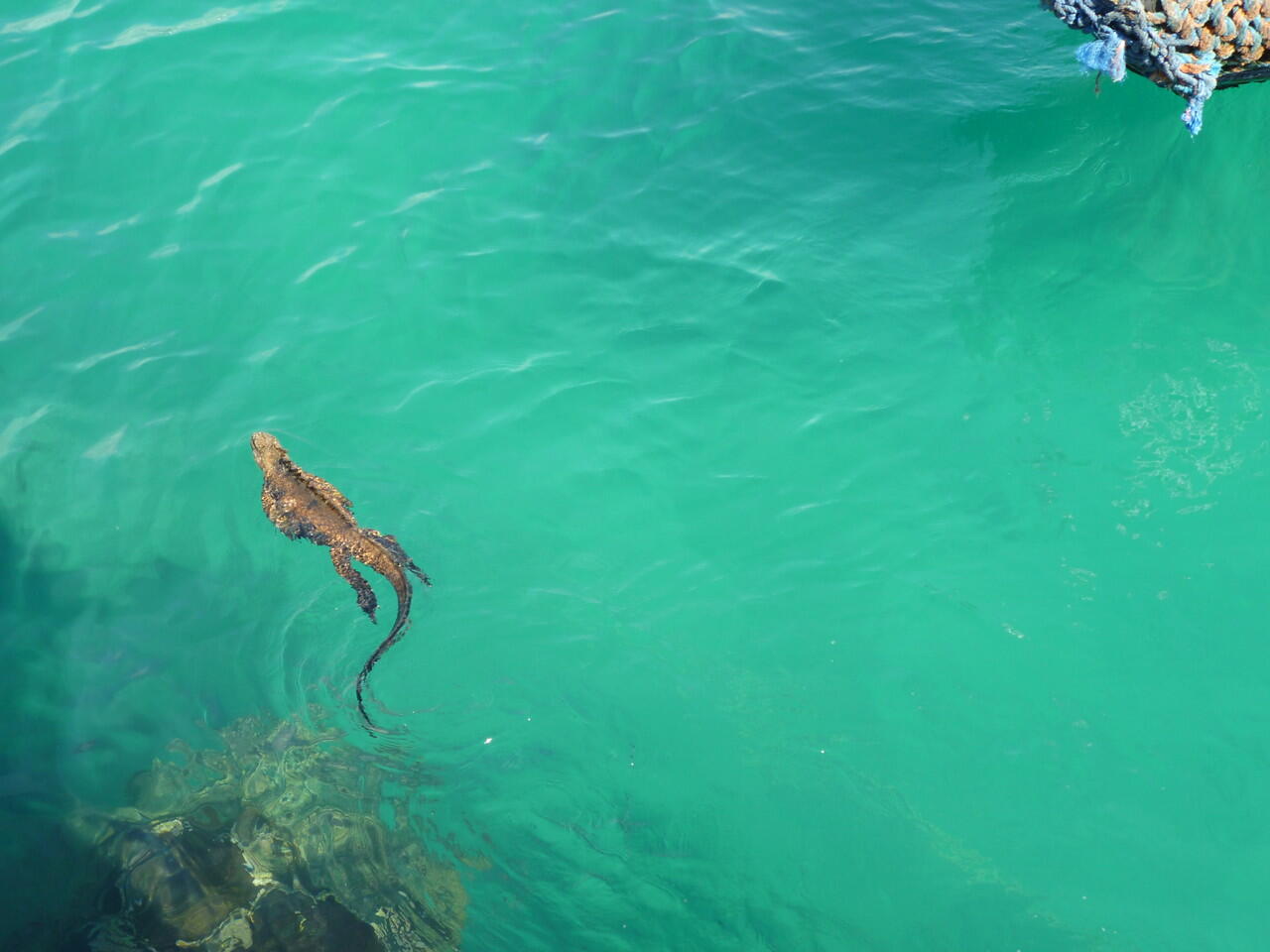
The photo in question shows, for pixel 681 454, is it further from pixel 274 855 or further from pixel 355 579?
pixel 274 855

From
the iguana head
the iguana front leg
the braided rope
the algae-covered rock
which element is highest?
the braided rope

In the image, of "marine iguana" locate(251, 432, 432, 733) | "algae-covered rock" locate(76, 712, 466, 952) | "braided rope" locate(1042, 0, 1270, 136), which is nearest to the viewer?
"algae-covered rock" locate(76, 712, 466, 952)

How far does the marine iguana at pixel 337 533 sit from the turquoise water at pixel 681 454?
0.33m

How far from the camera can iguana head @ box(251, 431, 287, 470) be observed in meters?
7.65

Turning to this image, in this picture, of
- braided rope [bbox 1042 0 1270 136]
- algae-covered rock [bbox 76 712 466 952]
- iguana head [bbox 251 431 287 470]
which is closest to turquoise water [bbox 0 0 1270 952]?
algae-covered rock [bbox 76 712 466 952]

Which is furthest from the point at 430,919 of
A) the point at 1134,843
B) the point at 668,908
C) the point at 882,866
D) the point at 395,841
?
the point at 1134,843

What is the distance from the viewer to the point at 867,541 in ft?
26.4

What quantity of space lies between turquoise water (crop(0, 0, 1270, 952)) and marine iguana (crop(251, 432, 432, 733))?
0.33 meters

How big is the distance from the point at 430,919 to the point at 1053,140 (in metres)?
9.44

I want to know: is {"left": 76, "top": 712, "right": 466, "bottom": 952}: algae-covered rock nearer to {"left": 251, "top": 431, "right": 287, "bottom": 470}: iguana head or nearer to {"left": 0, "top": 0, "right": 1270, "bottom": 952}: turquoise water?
{"left": 0, "top": 0, "right": 1270, "bottom": 952}: turquoise water

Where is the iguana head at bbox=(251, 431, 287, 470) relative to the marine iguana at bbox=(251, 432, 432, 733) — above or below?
above

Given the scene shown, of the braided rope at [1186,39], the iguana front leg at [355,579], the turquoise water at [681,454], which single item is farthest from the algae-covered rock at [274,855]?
the braided rope at [1186,39]

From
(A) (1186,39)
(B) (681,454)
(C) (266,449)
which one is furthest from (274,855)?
(A) (1186,39)

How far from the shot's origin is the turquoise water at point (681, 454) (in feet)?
23.4
